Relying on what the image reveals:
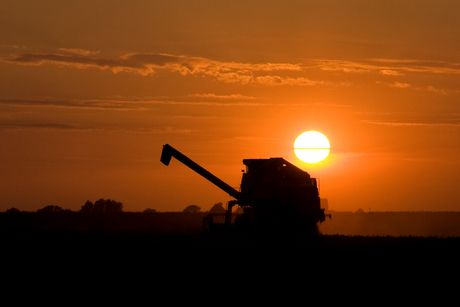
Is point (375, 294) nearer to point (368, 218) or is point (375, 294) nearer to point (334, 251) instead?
point (334, 251)

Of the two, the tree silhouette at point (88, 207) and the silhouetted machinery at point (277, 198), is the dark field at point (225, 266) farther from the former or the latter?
the tree silhouette at point (88, 207)

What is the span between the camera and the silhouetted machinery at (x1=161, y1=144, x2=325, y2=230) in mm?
A: 38656

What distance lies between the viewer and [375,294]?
1714 centimetres

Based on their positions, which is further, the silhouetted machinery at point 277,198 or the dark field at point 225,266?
the silhouetted machinery at point 277,198

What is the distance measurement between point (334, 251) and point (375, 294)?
7.20 meters

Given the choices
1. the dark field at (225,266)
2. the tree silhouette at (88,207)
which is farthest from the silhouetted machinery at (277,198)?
the tree silhouette at (88,207)

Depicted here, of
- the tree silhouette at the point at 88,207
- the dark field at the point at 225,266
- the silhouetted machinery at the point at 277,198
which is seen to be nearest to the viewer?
the dark field at the point at 225,266

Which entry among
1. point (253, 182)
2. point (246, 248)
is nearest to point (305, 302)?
point (246, 248)

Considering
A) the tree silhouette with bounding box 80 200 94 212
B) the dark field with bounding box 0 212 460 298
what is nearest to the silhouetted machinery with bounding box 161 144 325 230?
the dark field with bounding box 0 212 460 298

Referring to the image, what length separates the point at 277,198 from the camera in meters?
38.8

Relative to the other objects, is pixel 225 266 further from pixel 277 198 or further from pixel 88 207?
pixel 88 207

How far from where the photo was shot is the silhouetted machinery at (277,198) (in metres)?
38.7

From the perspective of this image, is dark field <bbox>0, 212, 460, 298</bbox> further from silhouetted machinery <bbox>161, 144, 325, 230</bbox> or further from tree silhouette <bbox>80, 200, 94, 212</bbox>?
tree silhouette <bbox>80, 200, 94, 212</bbox>

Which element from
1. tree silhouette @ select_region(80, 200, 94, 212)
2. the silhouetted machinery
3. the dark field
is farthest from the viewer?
tree silhouette @ select_region(80, 200, 94, 212)
